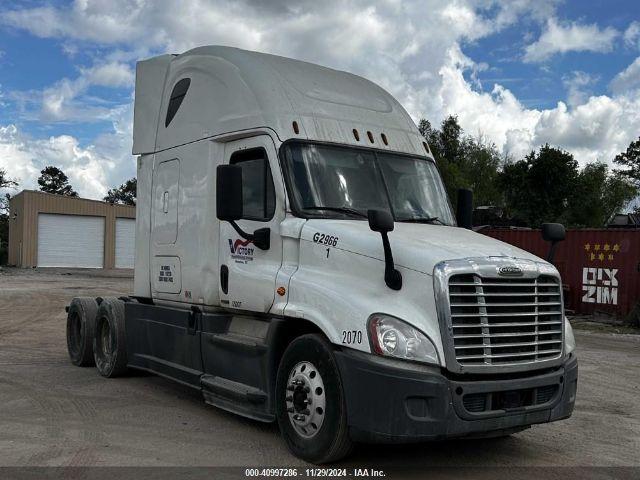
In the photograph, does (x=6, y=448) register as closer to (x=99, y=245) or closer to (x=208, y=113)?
(x=208, y=113)

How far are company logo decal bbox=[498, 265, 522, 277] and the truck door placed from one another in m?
1.90

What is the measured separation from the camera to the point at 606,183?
56.2 metres

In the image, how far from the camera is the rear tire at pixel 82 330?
9641 mm

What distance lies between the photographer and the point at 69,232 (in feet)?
145

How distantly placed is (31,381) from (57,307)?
11.6 m

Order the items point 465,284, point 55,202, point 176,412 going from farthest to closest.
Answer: point 55,202
point 176,412
point 465,284

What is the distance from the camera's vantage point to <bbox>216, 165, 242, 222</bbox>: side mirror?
580 cm

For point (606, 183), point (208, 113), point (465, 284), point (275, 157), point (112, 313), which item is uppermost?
point (606, 183)

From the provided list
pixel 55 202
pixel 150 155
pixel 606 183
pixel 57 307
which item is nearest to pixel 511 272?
pixel 150 155

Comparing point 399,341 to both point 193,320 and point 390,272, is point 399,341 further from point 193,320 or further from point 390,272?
point 193,320

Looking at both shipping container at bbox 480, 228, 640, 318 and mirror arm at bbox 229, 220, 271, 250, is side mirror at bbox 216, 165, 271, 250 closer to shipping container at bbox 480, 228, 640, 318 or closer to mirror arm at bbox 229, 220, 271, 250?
mirror arm at bbox 229, 220, 271, 250

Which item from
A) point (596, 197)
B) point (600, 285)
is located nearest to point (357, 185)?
point (600, 285)

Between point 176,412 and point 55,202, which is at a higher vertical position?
point 55,202

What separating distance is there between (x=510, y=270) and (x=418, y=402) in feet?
3.95
